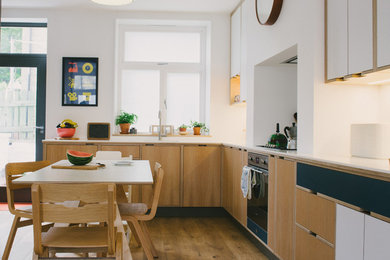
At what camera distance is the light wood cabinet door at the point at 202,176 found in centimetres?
468

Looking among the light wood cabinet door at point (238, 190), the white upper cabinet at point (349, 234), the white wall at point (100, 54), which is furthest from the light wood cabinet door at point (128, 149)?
the white upper cabinet at point (349, 234)

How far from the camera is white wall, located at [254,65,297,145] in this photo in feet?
13.0

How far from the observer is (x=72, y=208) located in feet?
5.86

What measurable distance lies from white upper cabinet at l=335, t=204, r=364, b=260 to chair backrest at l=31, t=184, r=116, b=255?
4.03 ft

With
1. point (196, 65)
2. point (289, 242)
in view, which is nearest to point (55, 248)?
point (289, 242)

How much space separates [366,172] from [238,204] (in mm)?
2312

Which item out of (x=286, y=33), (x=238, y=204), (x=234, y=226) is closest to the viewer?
(x=286, y=33)

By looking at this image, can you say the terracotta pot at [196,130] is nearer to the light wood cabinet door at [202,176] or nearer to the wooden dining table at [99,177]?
the light wood cabinet door at [202,176]

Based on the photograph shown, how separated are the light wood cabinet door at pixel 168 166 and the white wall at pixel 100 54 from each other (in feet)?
3.05

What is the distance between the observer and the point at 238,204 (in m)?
3.93

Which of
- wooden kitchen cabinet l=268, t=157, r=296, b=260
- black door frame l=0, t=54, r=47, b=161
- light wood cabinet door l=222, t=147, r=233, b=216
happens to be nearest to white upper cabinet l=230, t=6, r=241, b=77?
light wood cabinet door l=222, t=147, r=233, b=216

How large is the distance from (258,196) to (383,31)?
5.72 ft

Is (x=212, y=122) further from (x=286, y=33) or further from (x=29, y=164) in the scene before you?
(x=29, y=164)

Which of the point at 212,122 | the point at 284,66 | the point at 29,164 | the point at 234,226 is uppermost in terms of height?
the point at 284,66
